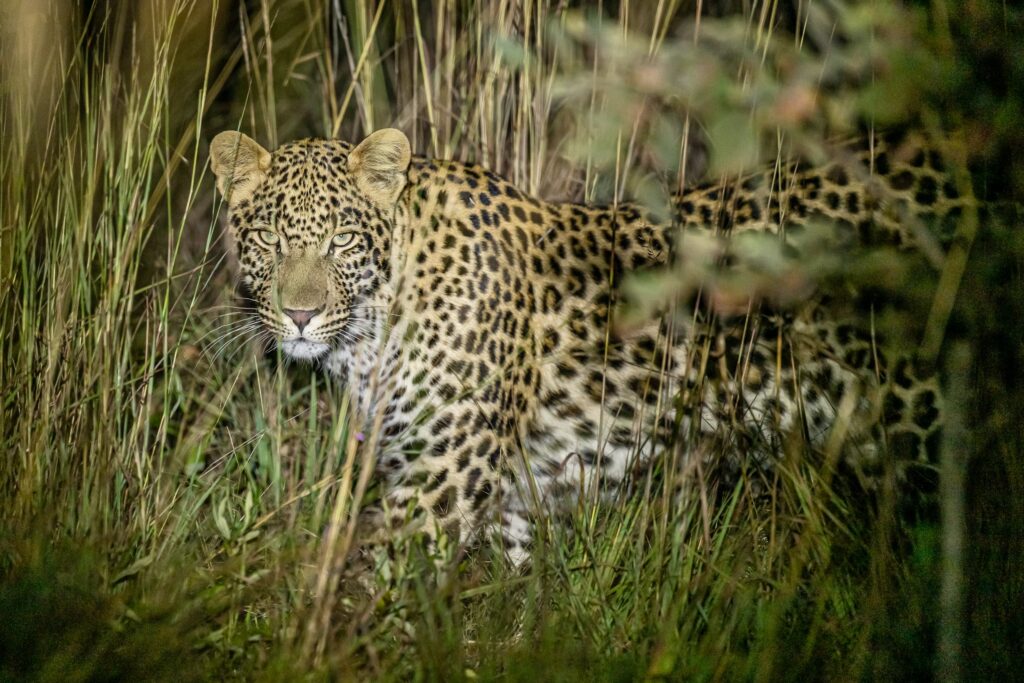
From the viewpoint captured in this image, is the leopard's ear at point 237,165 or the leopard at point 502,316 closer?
the leopard at point 502,316

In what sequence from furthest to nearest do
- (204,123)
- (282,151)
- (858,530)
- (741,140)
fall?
1. (204,123)
2. (282,151)
3. (858,530)
4. (741,140)

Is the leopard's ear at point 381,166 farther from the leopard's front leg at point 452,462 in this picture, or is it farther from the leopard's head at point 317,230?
the leopard's front leg at point 452,462

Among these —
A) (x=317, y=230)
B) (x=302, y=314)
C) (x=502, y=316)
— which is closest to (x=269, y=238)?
(x=317, y=230)

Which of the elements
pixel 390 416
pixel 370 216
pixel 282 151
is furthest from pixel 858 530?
pixel 282 151

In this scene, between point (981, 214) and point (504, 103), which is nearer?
point (981, 214)

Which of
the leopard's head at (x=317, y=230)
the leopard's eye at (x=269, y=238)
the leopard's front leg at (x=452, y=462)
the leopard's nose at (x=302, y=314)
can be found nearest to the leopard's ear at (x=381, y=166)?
the leopard's head at (x=317, y=230)

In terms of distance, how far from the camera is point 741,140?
281cm

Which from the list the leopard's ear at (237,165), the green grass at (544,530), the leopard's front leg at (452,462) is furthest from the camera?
the leopard's ear at (237,165)

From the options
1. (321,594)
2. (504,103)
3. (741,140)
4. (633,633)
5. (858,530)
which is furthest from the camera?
(504,103)

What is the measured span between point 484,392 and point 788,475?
1.47 metres

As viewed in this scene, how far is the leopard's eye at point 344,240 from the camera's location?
5.07m

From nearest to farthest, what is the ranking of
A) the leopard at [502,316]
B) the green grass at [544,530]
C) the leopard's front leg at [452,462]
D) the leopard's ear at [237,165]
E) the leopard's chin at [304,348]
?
the green grass at [544,530] → the leopard's front leg at [452,462] → the leopard at [502,316] → the leopard's chin at [304,348] → the leopard's ear at [237,165]

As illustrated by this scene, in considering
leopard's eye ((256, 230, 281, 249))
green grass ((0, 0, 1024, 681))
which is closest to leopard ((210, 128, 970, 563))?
leopard's eye ((256, 230, 281, 249))

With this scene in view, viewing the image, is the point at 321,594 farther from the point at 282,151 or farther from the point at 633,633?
the point at 282,151
